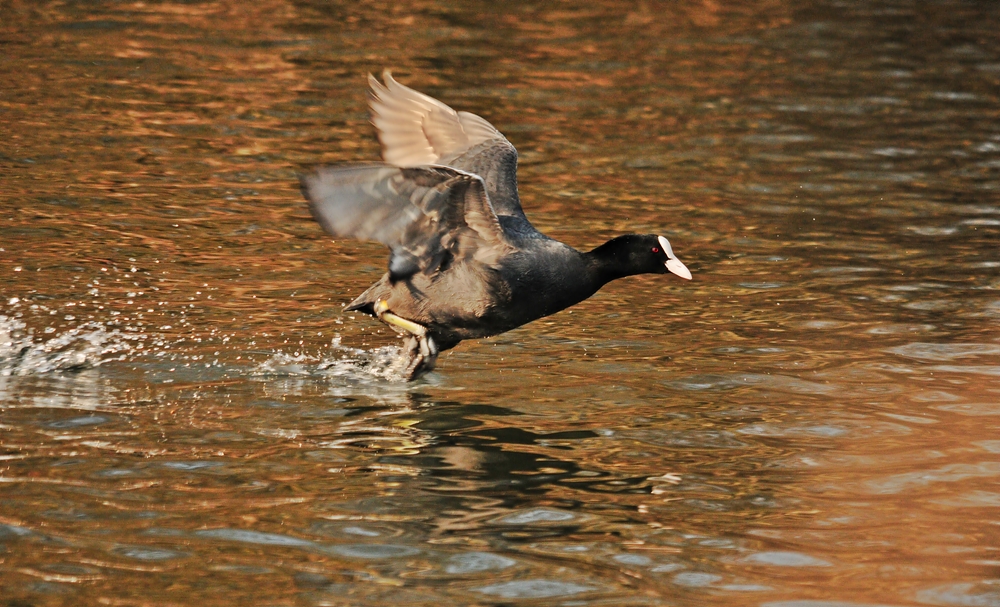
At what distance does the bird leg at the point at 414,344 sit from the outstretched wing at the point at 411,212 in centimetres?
23

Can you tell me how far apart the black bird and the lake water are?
43cm

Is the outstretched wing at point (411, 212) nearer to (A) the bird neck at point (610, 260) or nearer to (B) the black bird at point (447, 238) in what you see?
(B) the black bird at point (447, 238)

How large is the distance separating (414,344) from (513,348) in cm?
76

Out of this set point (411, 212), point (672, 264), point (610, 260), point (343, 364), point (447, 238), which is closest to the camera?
point (411, 212)

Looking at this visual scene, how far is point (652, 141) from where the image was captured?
1205cm

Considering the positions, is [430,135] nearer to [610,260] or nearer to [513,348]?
[513,348]

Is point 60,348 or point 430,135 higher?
point 430,135

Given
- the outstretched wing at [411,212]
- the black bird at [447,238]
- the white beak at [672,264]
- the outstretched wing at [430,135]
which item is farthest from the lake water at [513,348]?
the outstretched wing at [430,135]

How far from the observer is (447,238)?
→ 6395 mm

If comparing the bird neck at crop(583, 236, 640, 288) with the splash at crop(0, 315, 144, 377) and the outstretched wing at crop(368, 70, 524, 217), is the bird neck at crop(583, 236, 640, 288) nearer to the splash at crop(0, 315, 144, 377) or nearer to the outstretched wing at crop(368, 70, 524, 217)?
the outstretched wing at crop(368, 70, 524, 217)

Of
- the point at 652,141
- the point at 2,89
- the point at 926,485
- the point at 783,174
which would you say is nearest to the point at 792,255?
the point at 783,174

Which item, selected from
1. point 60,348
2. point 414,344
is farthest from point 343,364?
point 60,348

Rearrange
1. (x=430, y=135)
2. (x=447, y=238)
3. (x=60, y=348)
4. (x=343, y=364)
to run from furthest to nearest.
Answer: (x=430, y=135) → (x=343, y=364) → (x=60, y=348) → (x=447, y=238)

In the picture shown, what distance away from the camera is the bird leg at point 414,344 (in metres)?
6.87
